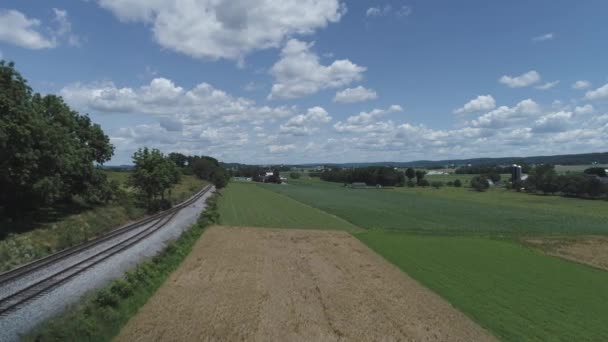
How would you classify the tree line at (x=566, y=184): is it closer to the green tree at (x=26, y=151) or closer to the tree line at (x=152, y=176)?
the tree line at (x=152, y=176)

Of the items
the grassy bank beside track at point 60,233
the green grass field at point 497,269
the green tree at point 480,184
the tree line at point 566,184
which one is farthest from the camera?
the green tree at point 480,184

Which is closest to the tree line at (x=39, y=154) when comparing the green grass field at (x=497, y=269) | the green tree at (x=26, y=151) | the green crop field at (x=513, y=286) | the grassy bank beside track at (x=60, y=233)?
the green tree at (x=26, y=151)

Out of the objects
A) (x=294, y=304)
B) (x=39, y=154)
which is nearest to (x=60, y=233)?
(x=39, y=154)

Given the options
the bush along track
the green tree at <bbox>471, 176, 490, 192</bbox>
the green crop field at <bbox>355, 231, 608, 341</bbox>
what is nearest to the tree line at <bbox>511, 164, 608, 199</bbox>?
the green tree at <bbox>471, 176, 490, 192</bbox>

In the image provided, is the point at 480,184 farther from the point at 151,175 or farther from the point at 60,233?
the point at 60,233

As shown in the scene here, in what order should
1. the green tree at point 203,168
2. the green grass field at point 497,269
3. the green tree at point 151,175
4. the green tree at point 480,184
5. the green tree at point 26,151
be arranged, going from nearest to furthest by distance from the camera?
the green grass field at point 497,269 → the green tree at point 26,151 → the green tree at point 151,175 → the green tree at point 480,184 → the green tree at point 203,168
